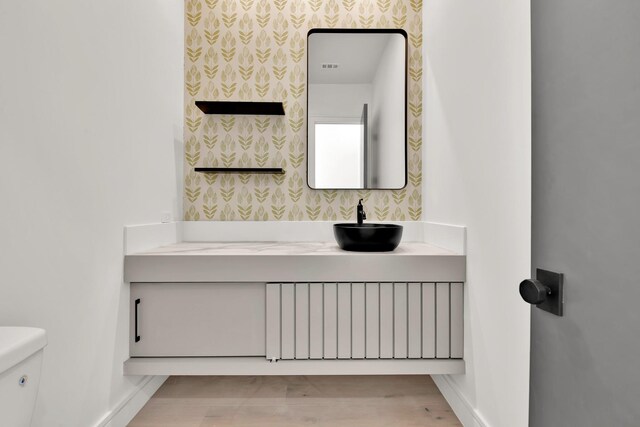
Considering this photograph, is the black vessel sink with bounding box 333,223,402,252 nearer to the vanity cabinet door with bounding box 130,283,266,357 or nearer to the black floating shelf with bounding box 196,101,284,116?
the vanity cabinet door with bounding box 130,283,266,357

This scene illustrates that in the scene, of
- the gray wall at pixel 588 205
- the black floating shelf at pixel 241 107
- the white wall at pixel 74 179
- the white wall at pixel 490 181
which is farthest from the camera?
the black floating shelf at pixel 241 107

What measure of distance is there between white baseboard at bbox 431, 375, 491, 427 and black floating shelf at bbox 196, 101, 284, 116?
1793mm

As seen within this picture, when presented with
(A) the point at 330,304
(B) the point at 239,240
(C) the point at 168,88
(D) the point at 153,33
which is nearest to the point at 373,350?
(A) the point at 330,304

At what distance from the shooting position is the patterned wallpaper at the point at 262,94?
2.19 meters

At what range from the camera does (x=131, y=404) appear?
5.17ft

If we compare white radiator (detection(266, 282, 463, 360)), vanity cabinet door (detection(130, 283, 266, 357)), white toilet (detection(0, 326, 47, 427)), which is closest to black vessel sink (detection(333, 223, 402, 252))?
white radiator (detection(266, 282, 463, 360))

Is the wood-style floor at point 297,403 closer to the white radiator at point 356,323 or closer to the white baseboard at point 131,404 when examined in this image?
the white baseboard at point 131,404

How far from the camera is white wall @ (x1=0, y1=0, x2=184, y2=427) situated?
3.20 feet

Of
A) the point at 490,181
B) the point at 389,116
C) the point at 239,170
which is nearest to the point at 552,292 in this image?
the point at 490,181

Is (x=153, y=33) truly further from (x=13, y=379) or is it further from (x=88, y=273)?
(x=13, y=379)

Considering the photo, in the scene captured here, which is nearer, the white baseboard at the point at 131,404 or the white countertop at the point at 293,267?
the white baseboard at the point at 131,404

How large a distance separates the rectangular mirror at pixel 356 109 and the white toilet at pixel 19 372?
1602 millimetres

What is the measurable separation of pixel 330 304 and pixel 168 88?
152 cm

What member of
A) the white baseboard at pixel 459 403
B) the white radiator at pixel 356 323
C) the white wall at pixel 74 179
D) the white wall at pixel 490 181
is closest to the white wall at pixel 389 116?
the white wall at pixel 490 181
